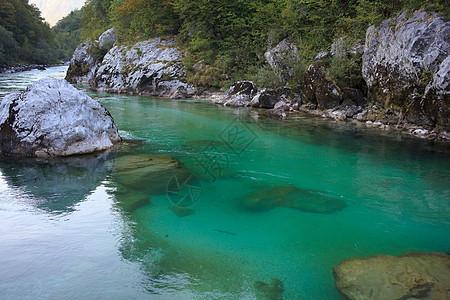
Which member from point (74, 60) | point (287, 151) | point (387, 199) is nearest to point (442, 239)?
point (387, 199)

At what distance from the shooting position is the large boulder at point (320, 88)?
1350 cm

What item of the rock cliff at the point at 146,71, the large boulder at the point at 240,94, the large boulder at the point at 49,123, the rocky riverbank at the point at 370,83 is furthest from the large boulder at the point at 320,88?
the large boulder at the point at 49,123

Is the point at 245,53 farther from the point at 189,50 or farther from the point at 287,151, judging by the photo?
the point at 287,151

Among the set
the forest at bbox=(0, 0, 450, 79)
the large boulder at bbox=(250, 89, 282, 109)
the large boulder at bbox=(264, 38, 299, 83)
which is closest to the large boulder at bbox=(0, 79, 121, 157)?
the large boulder at bbox=(250, 89, 282, 109)

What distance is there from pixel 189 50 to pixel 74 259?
21903 millimetres

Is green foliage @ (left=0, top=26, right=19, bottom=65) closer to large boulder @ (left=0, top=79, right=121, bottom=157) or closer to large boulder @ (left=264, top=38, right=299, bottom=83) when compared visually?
large boulder @ (left=264, top=38, right=299, bottom=83)

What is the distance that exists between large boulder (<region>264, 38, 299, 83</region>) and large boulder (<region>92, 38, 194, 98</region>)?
21.4ft

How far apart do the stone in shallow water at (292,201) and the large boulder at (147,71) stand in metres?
16.6

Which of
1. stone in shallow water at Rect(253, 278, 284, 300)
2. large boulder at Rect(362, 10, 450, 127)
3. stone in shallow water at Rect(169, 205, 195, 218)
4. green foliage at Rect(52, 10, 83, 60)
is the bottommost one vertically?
stone in shallow water at Rect(253, 278, 284, 300)

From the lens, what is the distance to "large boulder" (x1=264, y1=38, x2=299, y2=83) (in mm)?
16594

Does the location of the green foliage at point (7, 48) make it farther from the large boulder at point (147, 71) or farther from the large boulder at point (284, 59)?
the large boulder at point (284, 59)

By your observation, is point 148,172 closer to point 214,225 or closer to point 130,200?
point 130,200

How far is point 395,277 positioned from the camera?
120 inches

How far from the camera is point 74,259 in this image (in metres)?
3.45
